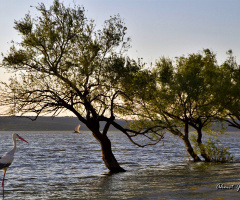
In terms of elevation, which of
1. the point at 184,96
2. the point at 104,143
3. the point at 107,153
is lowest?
the point at 107,153

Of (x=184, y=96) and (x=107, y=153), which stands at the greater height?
(x=184, y=96)

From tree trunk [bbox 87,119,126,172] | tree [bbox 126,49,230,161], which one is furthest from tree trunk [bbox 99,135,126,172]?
tree [bbox 126,49,230,161]

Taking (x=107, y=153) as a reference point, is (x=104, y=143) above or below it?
above

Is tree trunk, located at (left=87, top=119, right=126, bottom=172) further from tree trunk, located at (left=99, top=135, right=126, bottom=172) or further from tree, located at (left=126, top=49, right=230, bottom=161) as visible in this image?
tree, located at (left=126, top=49, right=230, bottom=161)

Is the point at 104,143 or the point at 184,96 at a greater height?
the point at 184,96

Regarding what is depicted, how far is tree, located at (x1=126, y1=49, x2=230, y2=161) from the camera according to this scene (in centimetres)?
3591

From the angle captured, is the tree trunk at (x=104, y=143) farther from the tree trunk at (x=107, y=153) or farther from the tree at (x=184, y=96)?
the tree at (x=184, y=96)

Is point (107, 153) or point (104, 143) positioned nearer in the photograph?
point (104, 143)

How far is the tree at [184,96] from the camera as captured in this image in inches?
1414

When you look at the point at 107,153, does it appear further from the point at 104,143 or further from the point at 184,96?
the point at 184,96

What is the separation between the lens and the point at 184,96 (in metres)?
37.1

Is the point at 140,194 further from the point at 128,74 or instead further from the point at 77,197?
the point at 128,74

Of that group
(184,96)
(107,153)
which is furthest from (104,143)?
(184,96)

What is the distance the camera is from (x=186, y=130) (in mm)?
40219
